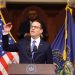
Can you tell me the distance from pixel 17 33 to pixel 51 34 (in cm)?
91

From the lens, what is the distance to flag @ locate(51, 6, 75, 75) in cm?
432

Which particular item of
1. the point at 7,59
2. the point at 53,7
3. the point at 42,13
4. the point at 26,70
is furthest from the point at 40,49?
the point at 53,7

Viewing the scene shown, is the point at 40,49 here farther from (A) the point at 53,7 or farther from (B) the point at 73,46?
(A) the point at 53,7

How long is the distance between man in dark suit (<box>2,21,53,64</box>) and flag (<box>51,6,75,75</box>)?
882mm

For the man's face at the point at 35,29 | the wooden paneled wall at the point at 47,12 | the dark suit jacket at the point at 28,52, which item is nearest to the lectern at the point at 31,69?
the dark suit jacket at the point at 28,52

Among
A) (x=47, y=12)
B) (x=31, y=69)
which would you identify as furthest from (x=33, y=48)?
(x=47, y=12)

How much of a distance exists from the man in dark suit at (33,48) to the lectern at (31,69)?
0.38 m

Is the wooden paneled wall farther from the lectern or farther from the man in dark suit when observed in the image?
the lectern

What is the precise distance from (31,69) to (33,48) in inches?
18.1

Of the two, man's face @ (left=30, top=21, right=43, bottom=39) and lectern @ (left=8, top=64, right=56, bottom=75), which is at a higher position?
man's face @ (left=30, top=21, right=43, bottom=39)

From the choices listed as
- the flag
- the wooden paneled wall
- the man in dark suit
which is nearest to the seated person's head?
the flag

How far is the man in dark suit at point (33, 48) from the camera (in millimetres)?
3309

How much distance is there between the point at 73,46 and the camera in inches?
177

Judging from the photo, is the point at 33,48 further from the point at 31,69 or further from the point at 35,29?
the point at 31,69
